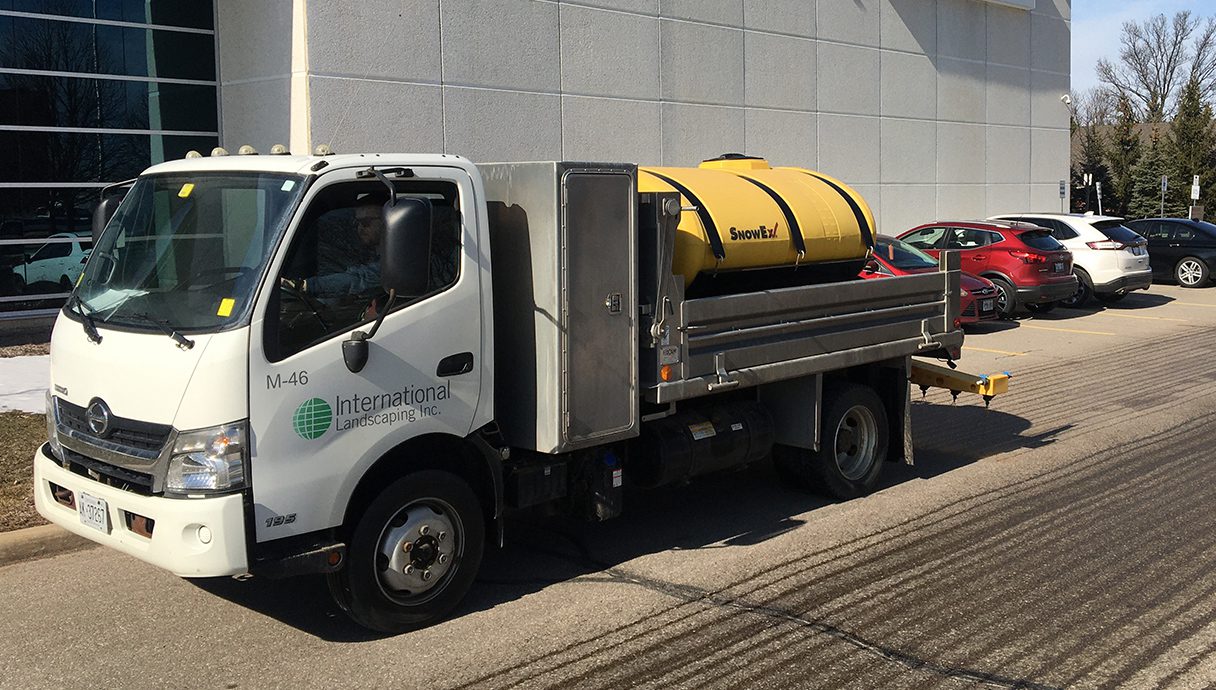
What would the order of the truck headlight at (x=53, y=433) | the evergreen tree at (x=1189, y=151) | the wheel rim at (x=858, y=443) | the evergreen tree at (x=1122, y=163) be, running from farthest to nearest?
the evergreen tree at (x=1122, y=163) → the evergreen tree at (x=1189, y=151) → the wheel rim at (x=858, y=443) → the truck headlight at (x=53, y=433)

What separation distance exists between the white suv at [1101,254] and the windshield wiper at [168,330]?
61.6ft

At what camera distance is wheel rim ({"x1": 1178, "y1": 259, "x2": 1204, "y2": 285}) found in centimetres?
2592

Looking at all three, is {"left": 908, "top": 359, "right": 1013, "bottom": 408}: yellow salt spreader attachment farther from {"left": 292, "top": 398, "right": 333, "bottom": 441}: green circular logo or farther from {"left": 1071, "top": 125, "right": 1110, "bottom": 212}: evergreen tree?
{"left": 1071, "top": 125, "right": 1110, "bottom": 212}: evergreen tree

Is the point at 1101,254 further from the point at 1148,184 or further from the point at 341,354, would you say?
the point at 1148,184

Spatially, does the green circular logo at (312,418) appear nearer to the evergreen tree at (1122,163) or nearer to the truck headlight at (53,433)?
the truck headlight at (53,433)

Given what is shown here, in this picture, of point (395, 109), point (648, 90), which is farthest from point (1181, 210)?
point (395, 109)

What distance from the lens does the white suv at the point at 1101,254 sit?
21203 mm

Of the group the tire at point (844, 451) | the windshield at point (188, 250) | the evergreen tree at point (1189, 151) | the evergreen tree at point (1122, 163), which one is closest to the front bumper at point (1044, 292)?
the tire at point (844, 451)

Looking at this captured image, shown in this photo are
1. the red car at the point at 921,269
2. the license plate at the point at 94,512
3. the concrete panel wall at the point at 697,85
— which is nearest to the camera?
the license plate at the point at 94,512

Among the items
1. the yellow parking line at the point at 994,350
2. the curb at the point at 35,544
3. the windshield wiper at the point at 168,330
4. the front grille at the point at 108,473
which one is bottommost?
the curb at the point at 35,544

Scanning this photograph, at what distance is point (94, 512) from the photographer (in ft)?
17.6

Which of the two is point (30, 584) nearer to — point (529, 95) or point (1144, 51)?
point (529, 95)

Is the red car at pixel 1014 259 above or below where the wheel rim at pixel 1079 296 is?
above

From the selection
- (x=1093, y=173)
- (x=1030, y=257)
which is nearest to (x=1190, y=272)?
(x=1030, y=257)
